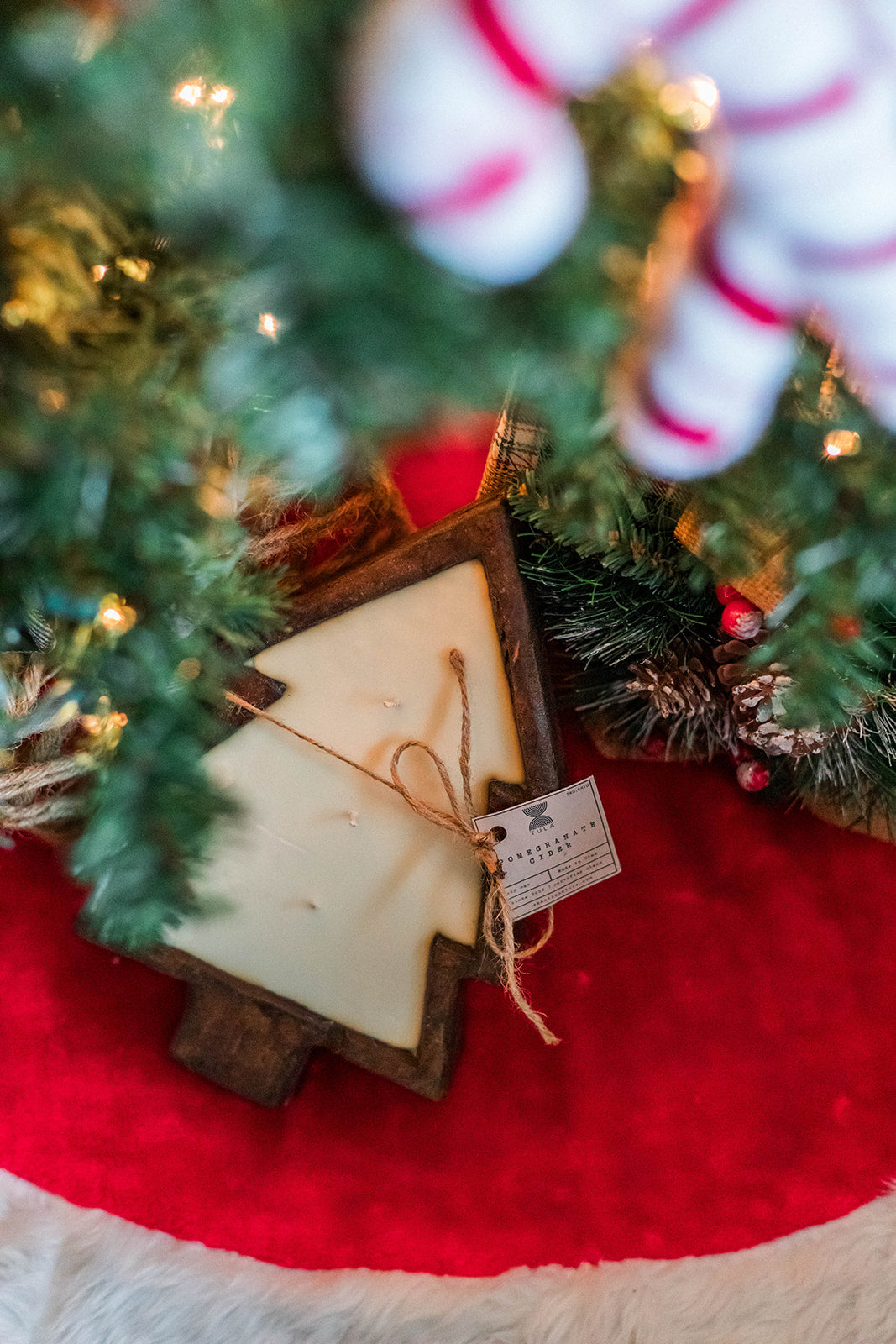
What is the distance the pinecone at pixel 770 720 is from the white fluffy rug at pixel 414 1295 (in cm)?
39

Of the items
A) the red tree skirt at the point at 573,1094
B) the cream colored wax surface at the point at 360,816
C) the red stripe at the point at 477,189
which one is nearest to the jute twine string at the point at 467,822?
the cream colored wax surface at the point at 360,816

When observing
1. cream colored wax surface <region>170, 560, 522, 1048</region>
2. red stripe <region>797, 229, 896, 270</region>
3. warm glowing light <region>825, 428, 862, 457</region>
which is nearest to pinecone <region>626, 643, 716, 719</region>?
cream colored wax surface <region>170, 560, 522, 1048</region>

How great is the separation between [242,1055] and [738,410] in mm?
678

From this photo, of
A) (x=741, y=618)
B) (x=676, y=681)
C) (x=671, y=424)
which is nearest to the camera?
(x=671, y=424)

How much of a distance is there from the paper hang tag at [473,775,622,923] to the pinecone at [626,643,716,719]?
3.7 inches

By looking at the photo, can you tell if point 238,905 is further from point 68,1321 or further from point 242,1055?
point 68,1321

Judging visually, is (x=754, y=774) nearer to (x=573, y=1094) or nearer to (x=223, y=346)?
(x=573, y=1094)

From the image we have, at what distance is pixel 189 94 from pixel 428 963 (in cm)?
64

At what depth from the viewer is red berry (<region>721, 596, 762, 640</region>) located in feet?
2.10

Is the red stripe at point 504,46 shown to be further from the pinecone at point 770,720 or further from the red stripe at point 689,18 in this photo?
the pinecone at point 770,720

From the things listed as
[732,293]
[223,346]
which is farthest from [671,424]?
[223,346]

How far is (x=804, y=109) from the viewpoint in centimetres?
23

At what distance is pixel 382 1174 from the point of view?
764 millimetres

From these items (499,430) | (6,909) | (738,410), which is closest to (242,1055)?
(6,909)
